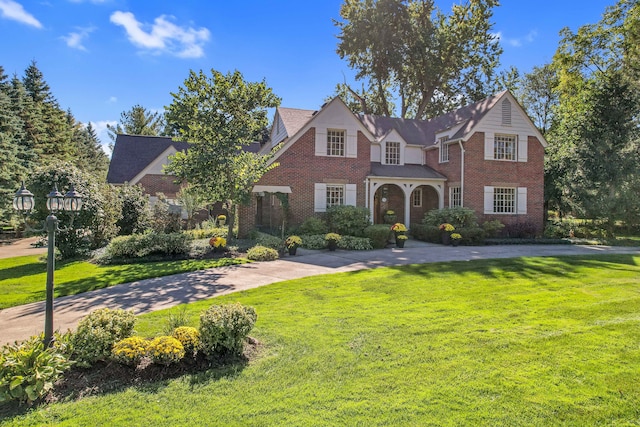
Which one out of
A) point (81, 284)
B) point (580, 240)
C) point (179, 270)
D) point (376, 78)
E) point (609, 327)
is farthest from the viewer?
point (376, 78)

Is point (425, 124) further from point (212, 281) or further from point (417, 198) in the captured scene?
point (212, 281)

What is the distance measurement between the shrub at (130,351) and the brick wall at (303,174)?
13.0 m

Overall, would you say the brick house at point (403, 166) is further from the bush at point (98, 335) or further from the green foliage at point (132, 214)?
the bush at point (98, 335)

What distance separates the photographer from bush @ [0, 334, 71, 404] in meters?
3.46

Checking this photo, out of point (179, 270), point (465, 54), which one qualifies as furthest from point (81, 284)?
point (465, 54)

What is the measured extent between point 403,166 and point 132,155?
66.8ft

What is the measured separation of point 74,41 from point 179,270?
671cm

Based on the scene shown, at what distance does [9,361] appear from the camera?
3.58 metres

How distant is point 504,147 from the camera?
2012cm

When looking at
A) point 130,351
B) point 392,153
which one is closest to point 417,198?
point 392,153

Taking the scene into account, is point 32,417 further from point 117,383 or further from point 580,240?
point 580,240

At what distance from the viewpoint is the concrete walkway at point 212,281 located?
6.44 metres

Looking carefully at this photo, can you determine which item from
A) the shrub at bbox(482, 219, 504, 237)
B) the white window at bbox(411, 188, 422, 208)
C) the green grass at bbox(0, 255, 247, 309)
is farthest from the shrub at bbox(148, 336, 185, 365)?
the white window at bbox(411, 188, 422, 208)

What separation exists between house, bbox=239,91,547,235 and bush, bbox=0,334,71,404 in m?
13.3
